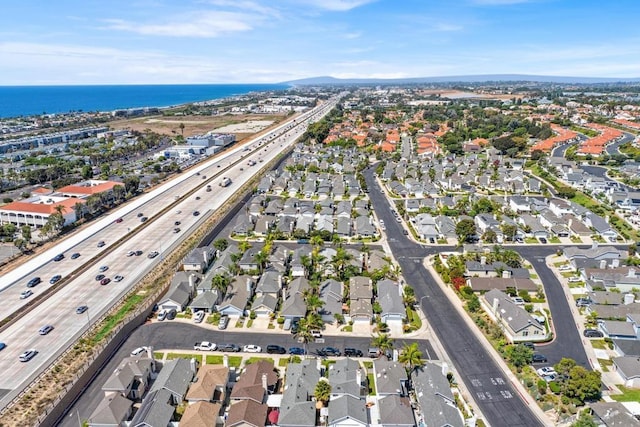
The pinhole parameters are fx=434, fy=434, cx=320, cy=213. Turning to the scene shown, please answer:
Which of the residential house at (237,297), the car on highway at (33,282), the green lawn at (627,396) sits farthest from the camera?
the car on highway at (33,282)

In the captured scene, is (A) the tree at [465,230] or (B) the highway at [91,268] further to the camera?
(A) the tree at [465,230]

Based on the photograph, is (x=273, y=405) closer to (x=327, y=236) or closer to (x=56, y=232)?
(x=327, y=236)

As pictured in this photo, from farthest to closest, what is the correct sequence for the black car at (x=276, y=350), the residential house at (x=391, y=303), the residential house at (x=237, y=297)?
the residential house at (x=237, y=297)
the residential house at (x=391, y=303)
the black car at (x=276, y=350)

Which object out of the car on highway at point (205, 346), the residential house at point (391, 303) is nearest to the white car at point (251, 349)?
the car on highway at point (205, 346)

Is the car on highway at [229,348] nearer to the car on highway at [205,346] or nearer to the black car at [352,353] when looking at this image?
the car on highway at [205,346]

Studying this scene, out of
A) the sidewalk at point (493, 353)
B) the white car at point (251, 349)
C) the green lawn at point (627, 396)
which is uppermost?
the white car at point (251, 349)

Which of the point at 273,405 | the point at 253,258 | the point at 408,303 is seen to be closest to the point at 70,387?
the point at 273,405

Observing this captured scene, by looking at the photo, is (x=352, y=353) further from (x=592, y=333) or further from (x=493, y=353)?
(x=592, y=333)
